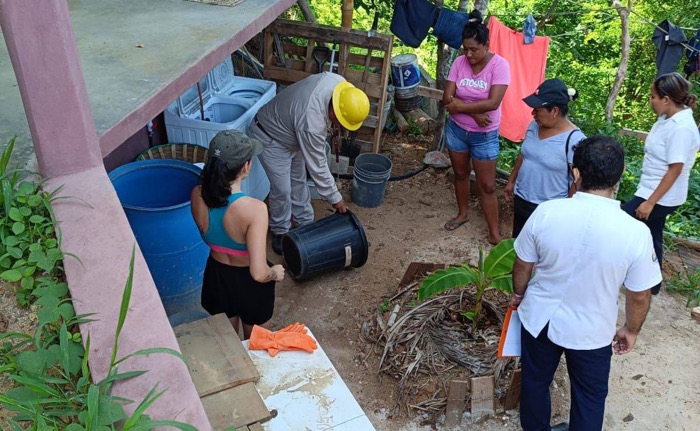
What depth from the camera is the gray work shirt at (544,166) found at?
4.57m

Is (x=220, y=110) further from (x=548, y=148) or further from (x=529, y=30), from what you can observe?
(x=529, y=30)

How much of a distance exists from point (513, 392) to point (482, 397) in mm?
221

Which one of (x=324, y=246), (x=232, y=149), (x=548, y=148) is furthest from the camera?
(x=324, y=246)

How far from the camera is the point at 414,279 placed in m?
5.30

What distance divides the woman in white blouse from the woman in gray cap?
306 cm

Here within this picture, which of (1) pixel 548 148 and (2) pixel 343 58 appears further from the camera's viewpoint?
(2) pixel 343 58

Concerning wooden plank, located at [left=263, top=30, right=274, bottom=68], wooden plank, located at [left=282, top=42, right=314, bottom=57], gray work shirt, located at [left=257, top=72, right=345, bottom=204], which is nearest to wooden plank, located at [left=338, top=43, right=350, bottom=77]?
wooden plank, located at [left=282, top=42, right=314, bottom=57]

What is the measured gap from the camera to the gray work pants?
5.55 meters

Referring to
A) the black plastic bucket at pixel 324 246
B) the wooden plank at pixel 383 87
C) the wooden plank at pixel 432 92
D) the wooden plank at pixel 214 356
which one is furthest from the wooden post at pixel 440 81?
the wooden plank at pixel 214 356

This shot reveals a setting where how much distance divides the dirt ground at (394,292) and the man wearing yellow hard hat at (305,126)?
2.79 feet

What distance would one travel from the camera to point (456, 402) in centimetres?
407

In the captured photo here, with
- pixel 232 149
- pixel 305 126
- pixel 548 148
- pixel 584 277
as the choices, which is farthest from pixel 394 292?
pixel 584 277

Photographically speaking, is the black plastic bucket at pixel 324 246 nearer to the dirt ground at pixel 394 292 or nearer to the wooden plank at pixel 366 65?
the dirt ground at pixel 394 292

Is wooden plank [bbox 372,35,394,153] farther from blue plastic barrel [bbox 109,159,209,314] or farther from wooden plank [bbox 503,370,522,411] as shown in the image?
wooden plank [bbox 503,370,522,411]
